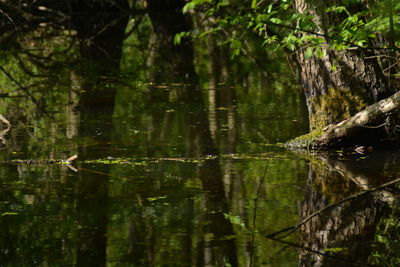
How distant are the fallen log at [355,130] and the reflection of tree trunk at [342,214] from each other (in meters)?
0.46

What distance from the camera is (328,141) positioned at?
7953mm

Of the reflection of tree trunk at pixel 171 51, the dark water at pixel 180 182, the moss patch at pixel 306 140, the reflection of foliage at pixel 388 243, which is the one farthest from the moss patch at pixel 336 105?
the reflection of foliage at pixel 388 243

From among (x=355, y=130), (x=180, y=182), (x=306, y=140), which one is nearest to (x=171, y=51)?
(x=306, y=140)

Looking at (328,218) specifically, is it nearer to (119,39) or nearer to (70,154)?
(70,154)

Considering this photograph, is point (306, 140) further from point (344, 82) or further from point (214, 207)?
point (214, 207)

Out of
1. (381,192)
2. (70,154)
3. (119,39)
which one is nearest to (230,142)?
(70,154)

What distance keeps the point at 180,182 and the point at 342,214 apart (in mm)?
1596

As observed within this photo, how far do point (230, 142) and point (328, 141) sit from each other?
1109mm

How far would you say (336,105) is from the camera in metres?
8.05

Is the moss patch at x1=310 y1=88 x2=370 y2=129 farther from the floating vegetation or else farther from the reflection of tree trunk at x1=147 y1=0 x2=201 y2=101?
the reflection of tree trunk at x1=147 y1=0 x2=201 y2=101

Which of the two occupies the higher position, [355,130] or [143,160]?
[355,130]

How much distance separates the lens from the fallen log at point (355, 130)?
299 inches

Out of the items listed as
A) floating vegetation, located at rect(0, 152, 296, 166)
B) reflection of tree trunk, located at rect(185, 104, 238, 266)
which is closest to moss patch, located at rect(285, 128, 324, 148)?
floating vegetation, located at rect(0, 152, 296, 166)

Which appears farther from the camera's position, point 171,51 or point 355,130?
Result: point 171,51
